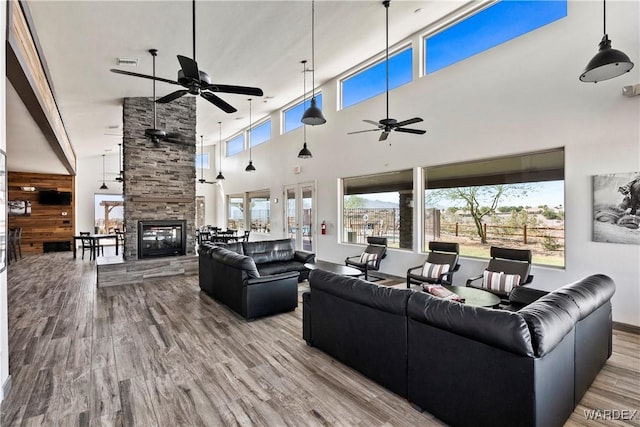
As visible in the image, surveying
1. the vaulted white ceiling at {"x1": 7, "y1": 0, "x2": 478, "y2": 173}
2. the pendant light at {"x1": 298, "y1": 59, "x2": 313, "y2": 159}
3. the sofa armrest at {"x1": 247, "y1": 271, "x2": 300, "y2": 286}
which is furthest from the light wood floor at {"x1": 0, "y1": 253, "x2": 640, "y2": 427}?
the pendant light at {"x1": 298, "y1": 59, "x2": 313, "y2": 159}

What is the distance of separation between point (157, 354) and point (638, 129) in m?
5.88

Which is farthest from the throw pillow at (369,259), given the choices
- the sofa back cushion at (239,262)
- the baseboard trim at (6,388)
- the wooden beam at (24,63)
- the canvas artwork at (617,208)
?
the wooden beam at (24,63)

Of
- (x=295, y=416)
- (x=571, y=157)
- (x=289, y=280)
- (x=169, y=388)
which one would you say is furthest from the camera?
(x=289, y=280)

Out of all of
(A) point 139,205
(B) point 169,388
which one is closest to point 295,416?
(B) point 169,388

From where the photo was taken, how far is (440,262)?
5289 mm

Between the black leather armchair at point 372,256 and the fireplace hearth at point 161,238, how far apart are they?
400 centimetres

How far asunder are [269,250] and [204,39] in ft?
12.7

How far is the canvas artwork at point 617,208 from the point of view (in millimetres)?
3697

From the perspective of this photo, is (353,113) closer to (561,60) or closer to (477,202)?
(477,202)

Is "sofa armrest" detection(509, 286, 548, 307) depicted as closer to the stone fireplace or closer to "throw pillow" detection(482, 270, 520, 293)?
"throw pillow" detection(482, 270, 520, 293)

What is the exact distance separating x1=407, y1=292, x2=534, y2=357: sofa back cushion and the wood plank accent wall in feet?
45.2

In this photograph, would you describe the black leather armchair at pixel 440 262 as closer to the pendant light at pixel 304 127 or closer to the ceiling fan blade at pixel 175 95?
the pendant light at pixel 304 127

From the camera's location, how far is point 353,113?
24.3 feet

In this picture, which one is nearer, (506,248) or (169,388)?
(169,388)
